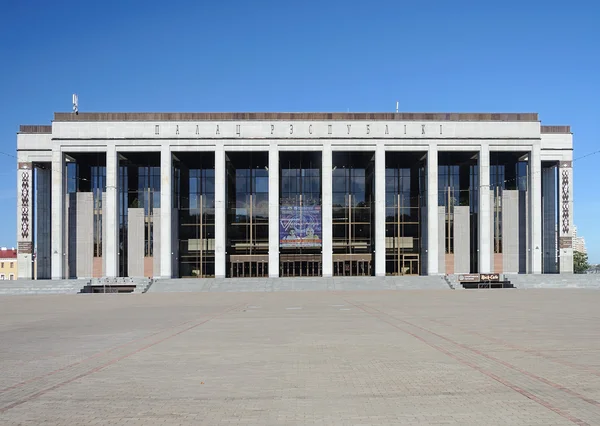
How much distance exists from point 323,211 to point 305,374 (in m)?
52.5

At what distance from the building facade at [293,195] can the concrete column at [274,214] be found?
12 centimetres

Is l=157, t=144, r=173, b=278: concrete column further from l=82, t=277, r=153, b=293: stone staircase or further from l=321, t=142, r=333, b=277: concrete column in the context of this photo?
l=321, t=142, r=333, b=277: concrete column

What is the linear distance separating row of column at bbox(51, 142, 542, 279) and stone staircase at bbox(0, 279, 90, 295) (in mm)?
5553

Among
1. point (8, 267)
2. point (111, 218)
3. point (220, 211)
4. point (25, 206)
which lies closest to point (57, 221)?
point (111, 218)

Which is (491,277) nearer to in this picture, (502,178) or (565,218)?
(502,178)

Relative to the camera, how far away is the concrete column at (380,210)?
62.9 m

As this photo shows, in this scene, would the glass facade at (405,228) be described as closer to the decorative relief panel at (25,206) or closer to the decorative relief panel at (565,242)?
the decorative relief panel at (565,242)

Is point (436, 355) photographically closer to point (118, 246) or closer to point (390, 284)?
point (390, 284)

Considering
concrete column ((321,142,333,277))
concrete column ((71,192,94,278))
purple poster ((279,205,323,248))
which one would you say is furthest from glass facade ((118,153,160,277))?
concrete column ((321,142,333,277))

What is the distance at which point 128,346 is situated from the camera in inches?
615

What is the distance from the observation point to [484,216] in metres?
63.2

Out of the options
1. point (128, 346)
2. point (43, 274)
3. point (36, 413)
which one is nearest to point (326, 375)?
point (36, 413)

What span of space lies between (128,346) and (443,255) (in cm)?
5466

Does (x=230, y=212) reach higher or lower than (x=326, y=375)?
higher
